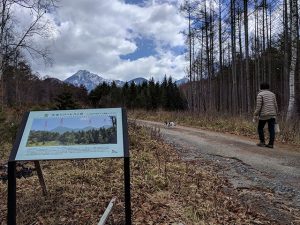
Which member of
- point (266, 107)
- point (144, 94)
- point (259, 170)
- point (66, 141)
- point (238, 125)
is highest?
point (144, 94)

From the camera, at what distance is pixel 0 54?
18.6 metres

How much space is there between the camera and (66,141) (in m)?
4.86

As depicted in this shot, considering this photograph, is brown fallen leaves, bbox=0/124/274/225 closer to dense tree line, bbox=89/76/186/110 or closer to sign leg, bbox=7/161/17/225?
sign leg, bbox=7/161/17/225

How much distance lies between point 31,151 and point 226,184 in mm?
3751

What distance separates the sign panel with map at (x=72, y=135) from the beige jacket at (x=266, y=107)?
25.0 feet

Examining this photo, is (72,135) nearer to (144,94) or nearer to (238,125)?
(238,125)

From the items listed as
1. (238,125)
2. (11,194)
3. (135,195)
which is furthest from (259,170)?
(238,125)

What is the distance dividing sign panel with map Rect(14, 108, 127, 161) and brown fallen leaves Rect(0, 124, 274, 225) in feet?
3.79

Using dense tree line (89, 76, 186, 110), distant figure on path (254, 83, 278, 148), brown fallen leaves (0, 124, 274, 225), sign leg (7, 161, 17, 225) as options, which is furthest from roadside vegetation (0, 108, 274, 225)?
dense tree line (89, 76, 186, 110)

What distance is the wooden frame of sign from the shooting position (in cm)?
456

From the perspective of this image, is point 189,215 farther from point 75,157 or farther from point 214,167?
point 214,167

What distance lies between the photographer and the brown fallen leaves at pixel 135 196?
5293 millimetres

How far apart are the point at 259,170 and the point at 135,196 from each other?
3.34 m

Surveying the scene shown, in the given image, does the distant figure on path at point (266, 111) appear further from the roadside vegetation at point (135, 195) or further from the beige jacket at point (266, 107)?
the roadside vegetation at point (135, 195)
